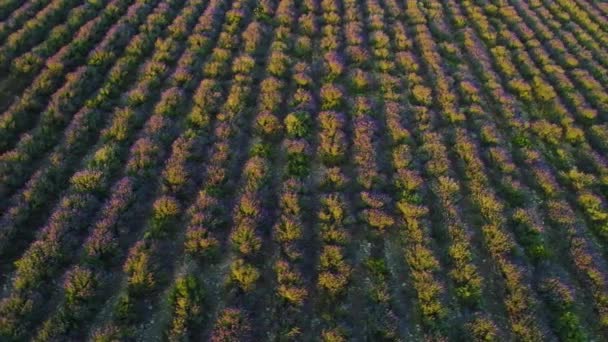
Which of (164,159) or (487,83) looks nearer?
(164,159)

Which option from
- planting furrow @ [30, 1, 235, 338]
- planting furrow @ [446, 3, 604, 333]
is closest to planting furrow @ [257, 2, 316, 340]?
planting furrow @ [30, 1, 235, 338]

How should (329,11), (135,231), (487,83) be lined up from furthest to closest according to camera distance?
1. (329,11)
2. (487,83)
3. (135,231)

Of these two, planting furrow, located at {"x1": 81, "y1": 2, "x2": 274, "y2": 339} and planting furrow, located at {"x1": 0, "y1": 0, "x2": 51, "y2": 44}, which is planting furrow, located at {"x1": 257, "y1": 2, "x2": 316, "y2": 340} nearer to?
planting furrow, located at {"x1": 81, "y1": 2, "x2": 274, "y2": 339}

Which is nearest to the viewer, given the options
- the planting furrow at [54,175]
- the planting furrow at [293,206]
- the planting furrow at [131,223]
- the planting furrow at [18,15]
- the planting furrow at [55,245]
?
the planting furrow at [55,245]

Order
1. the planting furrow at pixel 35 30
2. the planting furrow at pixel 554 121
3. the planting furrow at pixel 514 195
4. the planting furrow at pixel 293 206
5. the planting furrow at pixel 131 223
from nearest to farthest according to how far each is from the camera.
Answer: the planting furrow at pixel 131 223 → the planting furrow at pixel 293 206 → the planting furrow at pixel 514 195 → the planting furrow at pixel 554 121 → the planting furrow at pixel 35 30

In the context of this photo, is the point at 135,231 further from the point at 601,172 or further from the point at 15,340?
the point at 601,172

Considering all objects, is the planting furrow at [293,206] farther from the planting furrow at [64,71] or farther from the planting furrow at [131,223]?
the planting furrow at [64,71]

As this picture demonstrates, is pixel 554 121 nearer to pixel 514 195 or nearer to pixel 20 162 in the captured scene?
pixel 514 195

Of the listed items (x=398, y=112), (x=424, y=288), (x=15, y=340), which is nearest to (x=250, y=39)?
(x=398, y=112)

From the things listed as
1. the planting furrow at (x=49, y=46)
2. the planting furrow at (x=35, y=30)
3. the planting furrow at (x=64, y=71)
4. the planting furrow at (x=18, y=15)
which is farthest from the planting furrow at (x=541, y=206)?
the planting furrow at (x=18, y=15)
